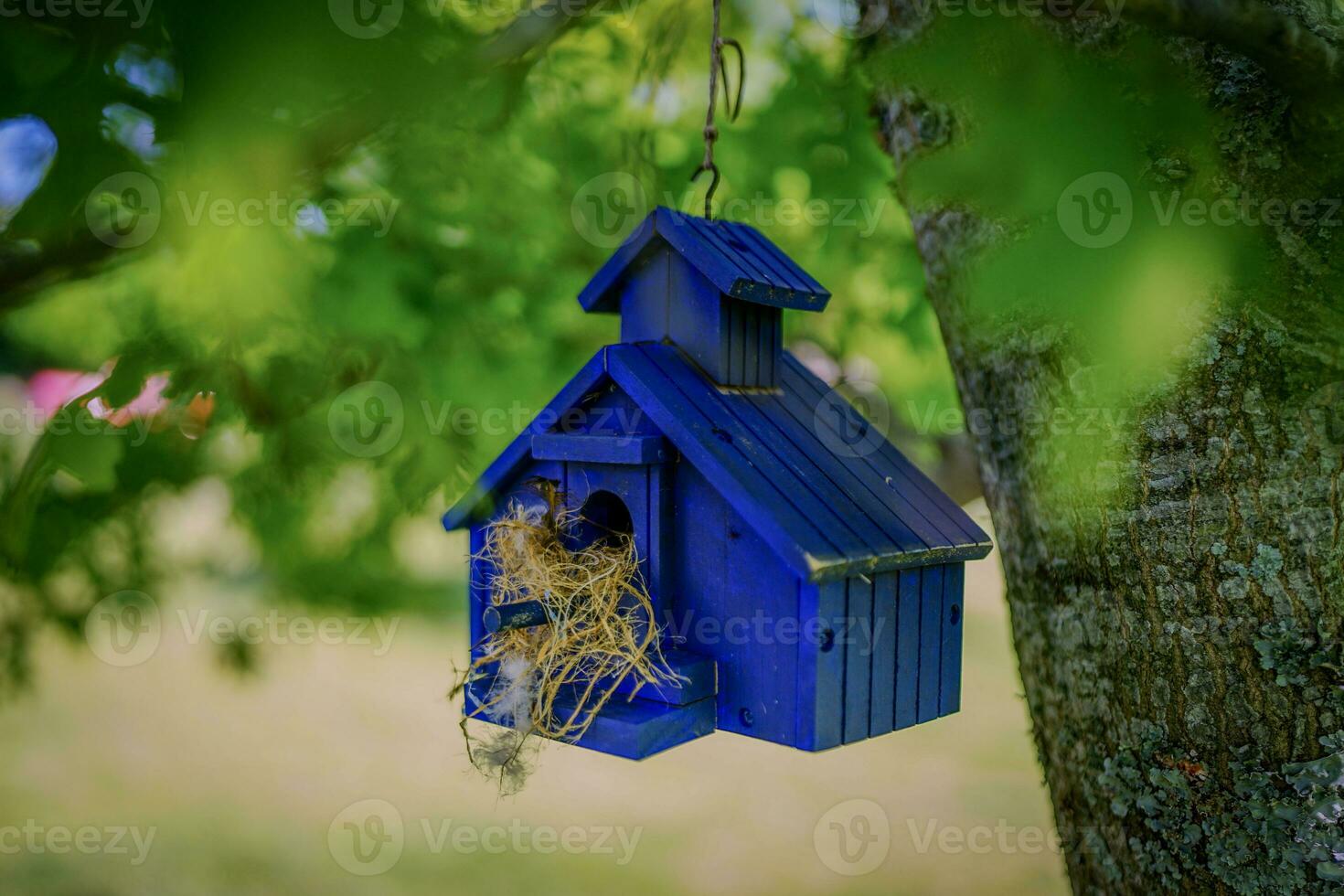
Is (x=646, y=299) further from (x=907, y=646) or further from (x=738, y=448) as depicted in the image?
(x=907, y=646)

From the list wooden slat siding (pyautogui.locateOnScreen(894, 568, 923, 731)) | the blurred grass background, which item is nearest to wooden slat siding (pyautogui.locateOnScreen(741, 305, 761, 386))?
wooden slat siding (pyautogui.locateOnScreen(894, 568, 923, 731))

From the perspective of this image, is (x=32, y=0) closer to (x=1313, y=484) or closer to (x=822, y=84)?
(x=822, y=84)

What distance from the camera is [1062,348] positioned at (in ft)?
9.61

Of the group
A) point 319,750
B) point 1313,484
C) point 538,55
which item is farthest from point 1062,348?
point 319,750

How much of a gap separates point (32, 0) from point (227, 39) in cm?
53

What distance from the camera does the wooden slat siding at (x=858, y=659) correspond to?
2279mm

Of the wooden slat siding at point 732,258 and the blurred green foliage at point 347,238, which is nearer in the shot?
the blurred green foliage at point 347,238

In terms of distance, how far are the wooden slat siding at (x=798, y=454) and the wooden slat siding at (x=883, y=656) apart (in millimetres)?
100

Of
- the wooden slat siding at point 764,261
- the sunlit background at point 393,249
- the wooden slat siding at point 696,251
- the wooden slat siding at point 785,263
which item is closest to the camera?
the sunlit background at point 393,249

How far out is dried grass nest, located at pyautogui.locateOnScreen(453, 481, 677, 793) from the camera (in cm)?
240

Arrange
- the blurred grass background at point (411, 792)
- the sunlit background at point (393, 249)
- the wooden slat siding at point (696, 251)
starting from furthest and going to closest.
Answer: the blurred grass background at point (411, 792) < the wooden slat siding at point (696, 251) < the sunlit background at point (393, 249)

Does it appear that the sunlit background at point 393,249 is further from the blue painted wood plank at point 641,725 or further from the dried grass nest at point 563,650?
the blue painted wood plank at point 641,725

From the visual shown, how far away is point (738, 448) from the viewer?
238cm

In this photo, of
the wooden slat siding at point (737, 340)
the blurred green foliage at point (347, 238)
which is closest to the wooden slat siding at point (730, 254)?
the wooden slat siding at point (737, 340)
